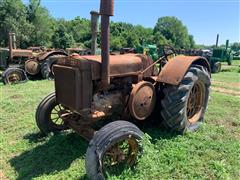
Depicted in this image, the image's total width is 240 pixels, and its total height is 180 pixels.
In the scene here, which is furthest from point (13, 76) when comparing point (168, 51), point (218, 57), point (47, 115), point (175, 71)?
point (218, 57)

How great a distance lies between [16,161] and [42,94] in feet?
13.8

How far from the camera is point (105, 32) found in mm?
3404

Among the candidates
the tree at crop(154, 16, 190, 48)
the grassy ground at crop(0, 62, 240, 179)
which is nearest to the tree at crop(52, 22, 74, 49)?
the grassy ground at crop(0, 62, 240, 179)

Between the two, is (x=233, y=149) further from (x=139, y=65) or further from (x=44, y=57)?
(x=44, y=57)

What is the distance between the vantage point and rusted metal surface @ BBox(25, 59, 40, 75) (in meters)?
10.8

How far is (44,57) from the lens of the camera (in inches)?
434

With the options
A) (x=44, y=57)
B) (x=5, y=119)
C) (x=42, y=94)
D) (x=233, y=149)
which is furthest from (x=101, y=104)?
(x=44, y=57)

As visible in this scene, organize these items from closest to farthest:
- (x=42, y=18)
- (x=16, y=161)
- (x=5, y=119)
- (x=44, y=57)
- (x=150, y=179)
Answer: (x=150, y=179) → (x=16, y=161) → (x=5, y=119) → (x=44, y=57) → (x=42, y=18)

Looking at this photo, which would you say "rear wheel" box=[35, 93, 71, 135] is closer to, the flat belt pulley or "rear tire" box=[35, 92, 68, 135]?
"rear tire" box=[35, 92, 68, 135]

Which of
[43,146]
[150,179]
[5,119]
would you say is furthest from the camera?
[5,119]

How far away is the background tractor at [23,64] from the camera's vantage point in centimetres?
1002

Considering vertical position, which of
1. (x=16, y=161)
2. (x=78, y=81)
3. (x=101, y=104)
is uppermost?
(x=78, y=81)

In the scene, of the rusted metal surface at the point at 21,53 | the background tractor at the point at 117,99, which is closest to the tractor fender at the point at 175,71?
the background tractor at the point at 117,99

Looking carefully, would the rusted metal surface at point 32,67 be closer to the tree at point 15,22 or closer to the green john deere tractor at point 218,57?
the green john deere tractor at point 218,57
